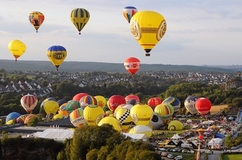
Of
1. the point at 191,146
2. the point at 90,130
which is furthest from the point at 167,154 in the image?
the point at 90,130

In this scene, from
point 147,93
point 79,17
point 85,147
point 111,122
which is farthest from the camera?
point 147,93

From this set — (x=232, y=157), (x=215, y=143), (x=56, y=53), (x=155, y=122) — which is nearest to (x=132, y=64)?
(x=155, y=122)

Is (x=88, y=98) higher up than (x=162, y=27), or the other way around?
(x=162, y=27)

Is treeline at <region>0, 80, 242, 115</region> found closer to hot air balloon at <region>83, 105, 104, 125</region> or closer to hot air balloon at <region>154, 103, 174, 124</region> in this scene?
hot air balloon at <region>154, 103, 174, 124</region>

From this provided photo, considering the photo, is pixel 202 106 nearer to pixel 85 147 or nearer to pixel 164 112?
pixel 164 112

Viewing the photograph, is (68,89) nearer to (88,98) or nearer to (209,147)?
(88,98)

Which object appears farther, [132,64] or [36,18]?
[36,18]

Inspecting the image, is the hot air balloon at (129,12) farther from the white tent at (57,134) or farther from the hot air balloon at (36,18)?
the white tent at (57,134)
